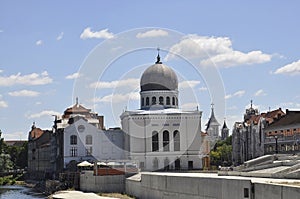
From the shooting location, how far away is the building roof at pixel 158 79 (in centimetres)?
11056

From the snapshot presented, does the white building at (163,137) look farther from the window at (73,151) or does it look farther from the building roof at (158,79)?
the window at (73,151)

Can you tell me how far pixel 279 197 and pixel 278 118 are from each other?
71165 mm

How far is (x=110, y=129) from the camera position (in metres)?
112

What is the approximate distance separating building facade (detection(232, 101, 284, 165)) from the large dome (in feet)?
50.4

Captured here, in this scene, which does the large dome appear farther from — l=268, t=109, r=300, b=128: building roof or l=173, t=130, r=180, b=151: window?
l=268, t=109, r=300, b=128: building roof

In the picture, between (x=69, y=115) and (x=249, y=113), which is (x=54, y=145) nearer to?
(x=69, y=115)

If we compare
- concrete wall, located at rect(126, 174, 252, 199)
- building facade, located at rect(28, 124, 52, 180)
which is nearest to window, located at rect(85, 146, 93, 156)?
building facade, located at rect(28, 124, 52, 180)

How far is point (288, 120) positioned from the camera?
316ft

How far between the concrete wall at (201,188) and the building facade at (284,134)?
84.0 ft

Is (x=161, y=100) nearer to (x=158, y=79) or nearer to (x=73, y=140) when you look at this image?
(x=158, y=79)

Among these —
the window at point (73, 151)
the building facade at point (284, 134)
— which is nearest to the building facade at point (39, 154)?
the window at point (73, 151)

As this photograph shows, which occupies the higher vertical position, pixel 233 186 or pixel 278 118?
pixel 278 118

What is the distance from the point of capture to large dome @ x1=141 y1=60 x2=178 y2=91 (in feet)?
363

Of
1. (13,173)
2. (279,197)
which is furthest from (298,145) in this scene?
(13,173)
